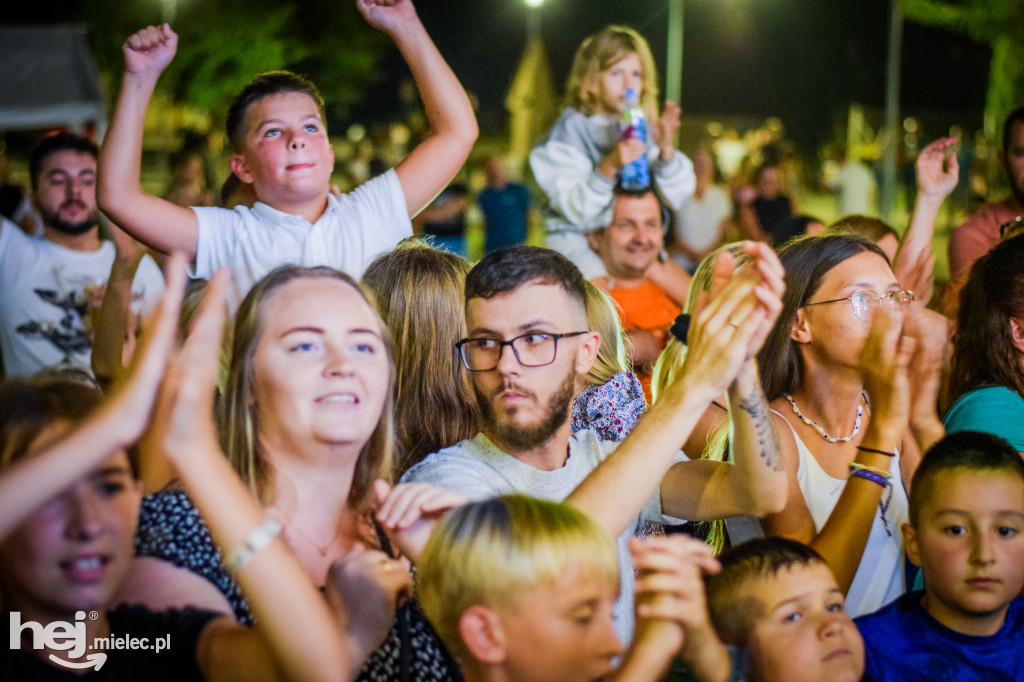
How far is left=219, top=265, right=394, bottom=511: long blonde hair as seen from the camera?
6.19 feet

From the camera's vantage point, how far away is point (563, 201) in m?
4.75

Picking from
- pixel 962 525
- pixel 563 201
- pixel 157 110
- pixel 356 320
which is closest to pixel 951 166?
pixel 563 201

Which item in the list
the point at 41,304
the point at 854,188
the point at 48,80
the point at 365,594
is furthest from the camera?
the point at 854,188

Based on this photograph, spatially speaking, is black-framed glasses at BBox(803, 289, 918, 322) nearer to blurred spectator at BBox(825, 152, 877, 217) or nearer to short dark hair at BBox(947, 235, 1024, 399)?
short dark hair at BBox(947, 235, 1024, 399)

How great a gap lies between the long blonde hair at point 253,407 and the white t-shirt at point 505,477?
16 centimetres

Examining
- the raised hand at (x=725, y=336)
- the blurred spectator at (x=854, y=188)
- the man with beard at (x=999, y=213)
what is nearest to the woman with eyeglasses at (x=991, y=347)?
the raised hand at (x=725, y=336)

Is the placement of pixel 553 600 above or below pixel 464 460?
below

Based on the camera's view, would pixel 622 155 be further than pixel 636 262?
Yes

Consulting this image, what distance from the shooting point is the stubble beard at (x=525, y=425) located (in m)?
2.24

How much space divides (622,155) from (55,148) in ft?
8.78

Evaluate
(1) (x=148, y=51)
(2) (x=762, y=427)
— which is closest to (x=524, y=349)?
(2) (x=762, y=427)

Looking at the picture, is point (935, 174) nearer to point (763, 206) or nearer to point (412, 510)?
point (412, 510)

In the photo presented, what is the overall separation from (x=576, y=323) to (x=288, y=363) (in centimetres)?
80

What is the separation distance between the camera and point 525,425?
7.34 ft
